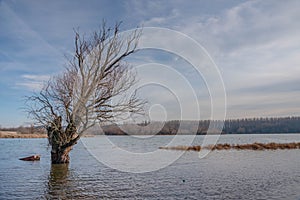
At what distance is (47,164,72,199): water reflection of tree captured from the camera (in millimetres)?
13453

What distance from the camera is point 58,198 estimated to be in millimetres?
12828

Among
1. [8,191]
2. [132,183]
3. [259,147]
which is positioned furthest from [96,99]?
[259,147]

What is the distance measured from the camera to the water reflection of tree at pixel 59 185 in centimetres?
1345

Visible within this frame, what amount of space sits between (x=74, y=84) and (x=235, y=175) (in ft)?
47.3

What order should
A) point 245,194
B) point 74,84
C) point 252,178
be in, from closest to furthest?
point 245,194, point 252,178, point 74,84

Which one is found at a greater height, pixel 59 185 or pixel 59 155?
pixel 59 155

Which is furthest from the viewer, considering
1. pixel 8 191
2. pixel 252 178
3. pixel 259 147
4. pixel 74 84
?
pixel 259 147

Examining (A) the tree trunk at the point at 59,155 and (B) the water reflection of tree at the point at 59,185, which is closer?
(B) the water reflection of tree at the point at 59,185

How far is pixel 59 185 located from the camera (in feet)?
53.0

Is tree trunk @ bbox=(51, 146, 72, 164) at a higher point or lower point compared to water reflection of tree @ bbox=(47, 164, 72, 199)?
higher

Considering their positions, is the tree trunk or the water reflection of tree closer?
the water reflection of tree

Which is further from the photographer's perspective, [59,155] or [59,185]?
[59,155]

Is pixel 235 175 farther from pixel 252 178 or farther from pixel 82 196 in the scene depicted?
pixel 82 196

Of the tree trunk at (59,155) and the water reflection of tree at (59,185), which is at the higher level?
the tree trunk at (59,155)
